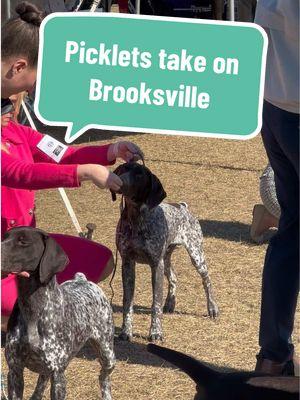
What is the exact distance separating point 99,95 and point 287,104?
3.96 ft

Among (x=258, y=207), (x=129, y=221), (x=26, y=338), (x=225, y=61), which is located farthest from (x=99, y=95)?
(x=258, y=207)

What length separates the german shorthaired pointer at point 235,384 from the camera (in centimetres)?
320

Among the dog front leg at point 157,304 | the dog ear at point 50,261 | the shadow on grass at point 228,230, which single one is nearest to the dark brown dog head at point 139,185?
the dog front leg at point 157,304

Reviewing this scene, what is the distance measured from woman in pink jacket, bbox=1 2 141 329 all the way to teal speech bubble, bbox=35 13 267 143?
99 centimetres

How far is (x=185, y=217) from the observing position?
18.2 ft

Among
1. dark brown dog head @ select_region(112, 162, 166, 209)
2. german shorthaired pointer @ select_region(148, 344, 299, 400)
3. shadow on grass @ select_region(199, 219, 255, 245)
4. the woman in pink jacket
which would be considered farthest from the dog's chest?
shadow on grass @ select_region(199, 219, 255, 245)

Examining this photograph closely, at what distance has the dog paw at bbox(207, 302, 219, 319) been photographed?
5562mm

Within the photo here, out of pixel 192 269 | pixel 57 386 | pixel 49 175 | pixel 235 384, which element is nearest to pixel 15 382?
pixel 57 386

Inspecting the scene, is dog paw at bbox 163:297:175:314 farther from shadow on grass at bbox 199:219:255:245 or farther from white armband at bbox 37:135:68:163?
white armband at bbox 37:135:68:163

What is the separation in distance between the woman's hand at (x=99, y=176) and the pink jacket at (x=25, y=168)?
0.44 ft

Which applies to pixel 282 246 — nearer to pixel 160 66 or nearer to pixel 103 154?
pixel 103 154

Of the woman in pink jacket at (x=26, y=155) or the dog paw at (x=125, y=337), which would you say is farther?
the dog paw at (x=125, y=337)

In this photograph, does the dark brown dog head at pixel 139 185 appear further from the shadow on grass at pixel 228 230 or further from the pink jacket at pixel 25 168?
the shadow on grass at pixel 228 230

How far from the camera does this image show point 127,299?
5219mm
